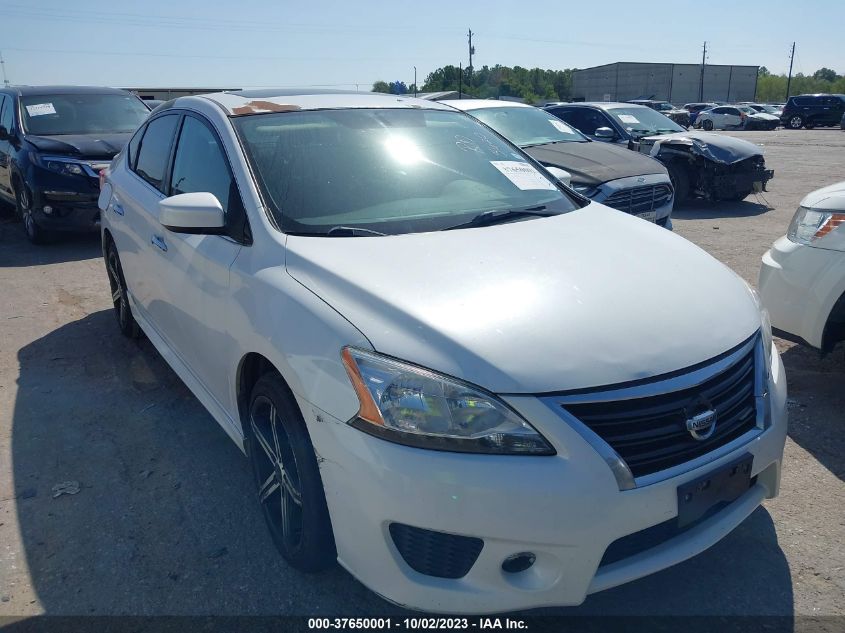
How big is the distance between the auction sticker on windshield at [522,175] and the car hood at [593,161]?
357 cm

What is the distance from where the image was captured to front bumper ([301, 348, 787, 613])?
1.87 meters

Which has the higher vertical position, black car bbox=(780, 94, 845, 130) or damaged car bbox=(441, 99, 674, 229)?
damaged car bbox=(441, 99, 674, 229)

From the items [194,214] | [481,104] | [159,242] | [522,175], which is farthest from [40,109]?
[522,175]

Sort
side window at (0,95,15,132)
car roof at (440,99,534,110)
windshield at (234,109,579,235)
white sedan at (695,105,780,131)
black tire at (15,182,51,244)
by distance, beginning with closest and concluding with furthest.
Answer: windshield at (234,109,579,235) → black tire at (15,182,51,244) → car roof at (440,99,534,110) → side window at (0,95,15,132) → white sedan at (695,105,780,131)

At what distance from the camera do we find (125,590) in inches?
99.5

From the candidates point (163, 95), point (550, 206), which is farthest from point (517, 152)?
point (163, 95)

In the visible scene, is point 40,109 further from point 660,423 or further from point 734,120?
point 734,120

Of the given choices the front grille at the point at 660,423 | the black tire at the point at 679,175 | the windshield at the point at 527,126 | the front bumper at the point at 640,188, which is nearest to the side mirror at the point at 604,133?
the windshield at the point at 527,126

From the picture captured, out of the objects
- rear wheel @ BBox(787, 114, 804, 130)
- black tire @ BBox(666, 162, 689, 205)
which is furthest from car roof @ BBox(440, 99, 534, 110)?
rear wheel @ BBox(787, 114, 804, 130)

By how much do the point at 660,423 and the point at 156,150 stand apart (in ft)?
10.8

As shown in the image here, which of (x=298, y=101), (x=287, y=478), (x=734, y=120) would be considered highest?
(x=298, y=101)

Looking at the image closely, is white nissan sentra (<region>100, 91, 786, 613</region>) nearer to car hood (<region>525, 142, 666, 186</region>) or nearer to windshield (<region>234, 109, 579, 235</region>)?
windshield (<region>234, 109, 579, 235</region>)

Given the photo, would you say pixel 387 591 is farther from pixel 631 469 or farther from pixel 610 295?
pixel 610 295

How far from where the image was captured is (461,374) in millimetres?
1960
